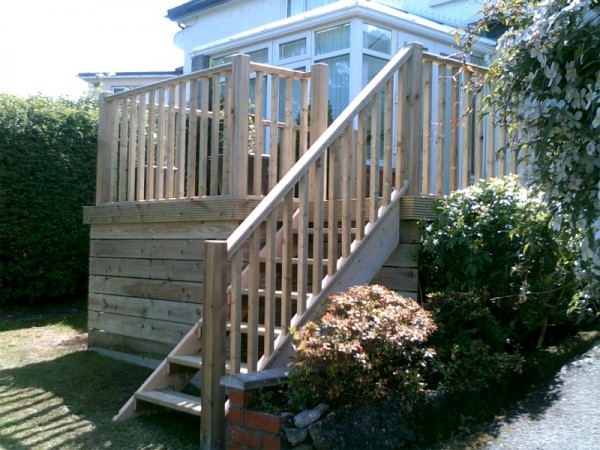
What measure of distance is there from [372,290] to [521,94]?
1.87 meters

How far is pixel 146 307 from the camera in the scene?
677cm

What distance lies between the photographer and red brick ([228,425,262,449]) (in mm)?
4020

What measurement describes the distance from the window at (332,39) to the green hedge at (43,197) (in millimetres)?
3955

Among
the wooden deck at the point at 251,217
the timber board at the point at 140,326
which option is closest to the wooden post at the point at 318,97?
the wooden deck at the point at 251,217

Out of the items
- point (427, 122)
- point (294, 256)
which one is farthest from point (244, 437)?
point (427, 122)

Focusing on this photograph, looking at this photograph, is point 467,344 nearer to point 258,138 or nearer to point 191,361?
point 191,361

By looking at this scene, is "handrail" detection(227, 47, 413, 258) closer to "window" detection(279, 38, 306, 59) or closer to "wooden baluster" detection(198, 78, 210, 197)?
"wooden baluster" detection(198, 78, 210, 197)

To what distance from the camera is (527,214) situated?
15.5 ft

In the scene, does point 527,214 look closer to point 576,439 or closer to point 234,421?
point 576,439

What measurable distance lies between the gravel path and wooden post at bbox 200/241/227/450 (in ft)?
5.16

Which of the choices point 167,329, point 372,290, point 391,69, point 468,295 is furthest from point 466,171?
point 167,329

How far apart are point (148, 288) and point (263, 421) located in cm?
305

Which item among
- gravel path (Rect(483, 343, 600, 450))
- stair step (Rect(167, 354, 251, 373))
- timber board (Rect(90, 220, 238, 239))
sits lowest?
gravel path (Rect(483, 343, 600, 450))

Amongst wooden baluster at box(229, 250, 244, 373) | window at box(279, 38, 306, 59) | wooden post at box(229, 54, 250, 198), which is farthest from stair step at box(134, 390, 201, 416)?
window at box(279, 38, 306, 59)
